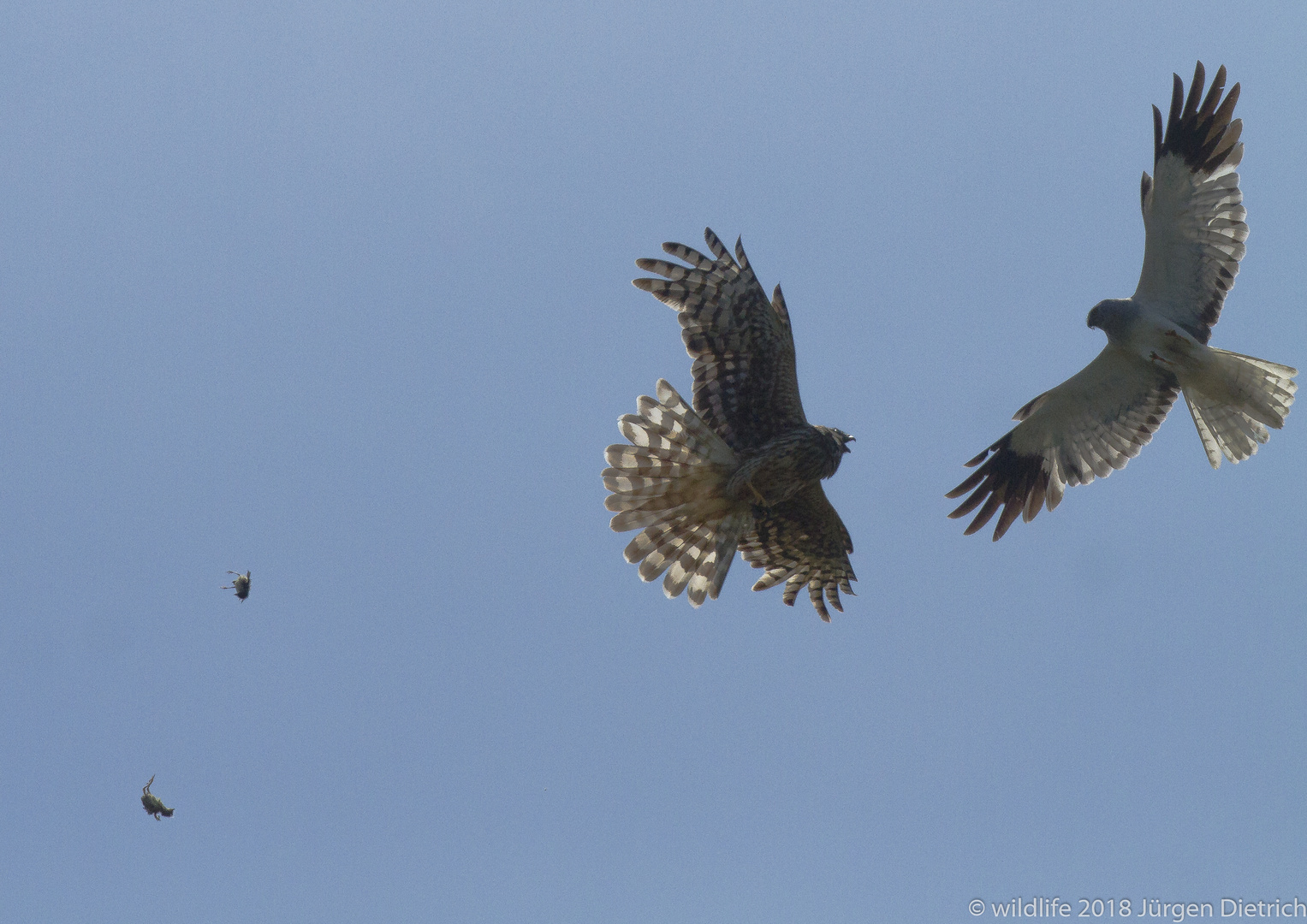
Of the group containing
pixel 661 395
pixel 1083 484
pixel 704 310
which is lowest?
→ pixel 661 395

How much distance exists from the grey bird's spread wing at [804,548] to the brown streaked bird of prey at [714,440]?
0.68 feet

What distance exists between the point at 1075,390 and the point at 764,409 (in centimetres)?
386

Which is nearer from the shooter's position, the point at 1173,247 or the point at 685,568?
the point at 685,568

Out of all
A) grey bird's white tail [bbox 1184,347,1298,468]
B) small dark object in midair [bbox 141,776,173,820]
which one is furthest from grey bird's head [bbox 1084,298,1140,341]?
small dark object in midair [bbox 141,776,173,820]

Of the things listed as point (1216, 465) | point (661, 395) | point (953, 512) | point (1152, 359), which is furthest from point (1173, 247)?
point (661, 395)

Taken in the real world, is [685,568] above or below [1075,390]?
below

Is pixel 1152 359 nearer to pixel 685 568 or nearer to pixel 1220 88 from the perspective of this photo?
pixel 1220 88

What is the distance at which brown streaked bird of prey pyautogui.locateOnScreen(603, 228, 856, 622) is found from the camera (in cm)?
770

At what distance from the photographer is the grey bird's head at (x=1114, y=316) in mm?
9547

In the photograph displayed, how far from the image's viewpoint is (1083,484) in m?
10.3

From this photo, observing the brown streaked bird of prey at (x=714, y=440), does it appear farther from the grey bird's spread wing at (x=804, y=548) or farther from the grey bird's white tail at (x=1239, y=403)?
the grey bird's white tail at (x=1239, y=403)

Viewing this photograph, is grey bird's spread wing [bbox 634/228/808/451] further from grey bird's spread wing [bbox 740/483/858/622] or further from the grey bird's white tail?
the grey bird's white tail

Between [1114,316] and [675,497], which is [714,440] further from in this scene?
[1114,316]

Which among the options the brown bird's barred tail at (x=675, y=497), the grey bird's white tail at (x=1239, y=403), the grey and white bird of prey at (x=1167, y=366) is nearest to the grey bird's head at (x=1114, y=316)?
the grey and white bird of prey at (x=1167, y=366)
